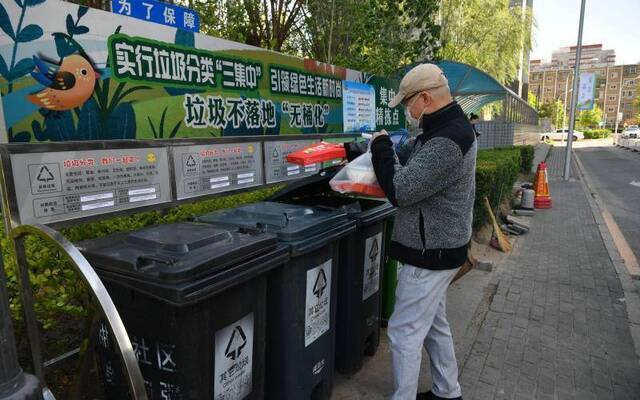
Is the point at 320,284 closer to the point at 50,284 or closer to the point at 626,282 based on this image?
the point at 50,284

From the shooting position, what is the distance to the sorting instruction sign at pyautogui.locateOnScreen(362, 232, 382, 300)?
2.97 m

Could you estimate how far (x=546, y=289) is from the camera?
4.85 metres

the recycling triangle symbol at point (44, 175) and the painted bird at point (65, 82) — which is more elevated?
the painted bird at point (65, 82)

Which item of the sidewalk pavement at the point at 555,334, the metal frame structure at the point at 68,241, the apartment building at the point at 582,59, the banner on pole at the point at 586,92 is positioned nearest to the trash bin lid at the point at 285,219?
the metal frame structure at the point at 68,241

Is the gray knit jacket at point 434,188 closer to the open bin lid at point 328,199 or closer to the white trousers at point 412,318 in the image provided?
the white trousers at point 412,318

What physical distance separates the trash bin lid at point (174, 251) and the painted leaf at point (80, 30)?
1.25 m

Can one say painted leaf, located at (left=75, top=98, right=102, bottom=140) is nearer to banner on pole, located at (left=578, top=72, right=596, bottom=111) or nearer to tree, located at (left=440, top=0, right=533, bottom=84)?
tree, located at (left=440, top=0, right=533, bottom=84)

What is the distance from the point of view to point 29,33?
222 cm

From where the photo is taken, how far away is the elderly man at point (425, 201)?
6.86 feet

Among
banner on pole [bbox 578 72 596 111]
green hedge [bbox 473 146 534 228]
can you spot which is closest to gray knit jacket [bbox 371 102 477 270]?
green hedge [bbox 473 146 534 228]

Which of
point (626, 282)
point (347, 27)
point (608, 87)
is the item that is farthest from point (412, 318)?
point (608, 87)

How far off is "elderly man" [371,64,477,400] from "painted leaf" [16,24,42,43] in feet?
6.08

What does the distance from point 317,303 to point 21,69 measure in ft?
6.50

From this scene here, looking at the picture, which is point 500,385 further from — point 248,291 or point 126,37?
point 126,37
